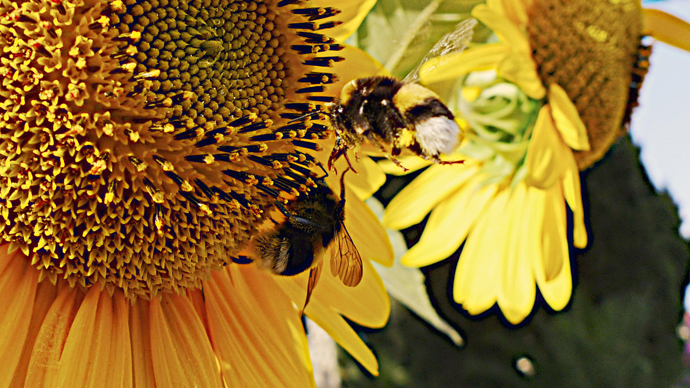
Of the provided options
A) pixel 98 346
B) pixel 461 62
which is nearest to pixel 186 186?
pixel 98 346

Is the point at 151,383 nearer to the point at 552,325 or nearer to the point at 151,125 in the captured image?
the point at 151,125

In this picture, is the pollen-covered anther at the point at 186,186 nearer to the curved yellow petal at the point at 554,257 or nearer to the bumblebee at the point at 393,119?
the bumblebee at the point at 393,119

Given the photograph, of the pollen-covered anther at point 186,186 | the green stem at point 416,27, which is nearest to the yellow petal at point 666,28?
the green stem at point 416,27

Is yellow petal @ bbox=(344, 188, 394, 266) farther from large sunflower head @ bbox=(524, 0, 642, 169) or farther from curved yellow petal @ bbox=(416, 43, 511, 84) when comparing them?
large sunflower head @ bbox=(524, 0, 642, 169)

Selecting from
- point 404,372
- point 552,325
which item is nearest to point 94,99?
point 404,372

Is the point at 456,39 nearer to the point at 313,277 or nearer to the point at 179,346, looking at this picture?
the point at 313,277

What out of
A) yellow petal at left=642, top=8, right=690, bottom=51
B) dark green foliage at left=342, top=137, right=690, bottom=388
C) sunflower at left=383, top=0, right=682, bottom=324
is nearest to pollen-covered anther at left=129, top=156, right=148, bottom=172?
sunflower at left=383, top=0, right=682, bottom=324
